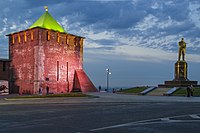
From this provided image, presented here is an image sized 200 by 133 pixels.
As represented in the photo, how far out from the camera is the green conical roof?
42.7 m

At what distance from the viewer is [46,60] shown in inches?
1629

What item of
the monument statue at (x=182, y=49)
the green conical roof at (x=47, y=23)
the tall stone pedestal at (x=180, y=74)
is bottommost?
the tall stone pedestal at (x=180, y=74)

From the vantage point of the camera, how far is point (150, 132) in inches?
328

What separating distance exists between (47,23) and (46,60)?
21.4 ft

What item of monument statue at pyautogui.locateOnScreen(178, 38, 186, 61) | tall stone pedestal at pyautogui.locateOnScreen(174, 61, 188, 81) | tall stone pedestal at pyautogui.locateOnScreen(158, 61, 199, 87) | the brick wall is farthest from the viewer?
monument statue at pyautogui.locateOnScreen(178, 38, 186, 61)

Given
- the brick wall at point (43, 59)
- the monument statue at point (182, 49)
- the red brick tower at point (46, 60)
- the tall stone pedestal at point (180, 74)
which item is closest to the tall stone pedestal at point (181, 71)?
the tall stone pedestal at point (180, 74)

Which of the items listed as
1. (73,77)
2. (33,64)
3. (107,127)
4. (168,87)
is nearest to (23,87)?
(33,64)

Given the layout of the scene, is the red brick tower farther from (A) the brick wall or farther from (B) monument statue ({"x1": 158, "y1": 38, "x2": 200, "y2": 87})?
(B) monument statue ({"x1": 158, "y1": 38, "x2": 200, "y2": 87})

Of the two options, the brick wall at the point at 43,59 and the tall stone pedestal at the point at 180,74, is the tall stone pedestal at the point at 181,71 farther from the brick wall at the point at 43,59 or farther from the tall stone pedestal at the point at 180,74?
the brick wall at the point at 43,59

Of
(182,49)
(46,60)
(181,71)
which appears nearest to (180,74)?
(181,71)

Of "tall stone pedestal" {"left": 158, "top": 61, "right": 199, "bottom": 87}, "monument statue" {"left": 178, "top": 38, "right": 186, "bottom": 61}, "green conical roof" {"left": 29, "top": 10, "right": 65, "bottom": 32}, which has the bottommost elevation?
"tall stone pedestal" {"left": 158, "top": 61, "right": 199, "bottom": 87}

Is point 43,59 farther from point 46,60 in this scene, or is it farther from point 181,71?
point 181,71

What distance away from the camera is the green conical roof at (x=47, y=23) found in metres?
42.7

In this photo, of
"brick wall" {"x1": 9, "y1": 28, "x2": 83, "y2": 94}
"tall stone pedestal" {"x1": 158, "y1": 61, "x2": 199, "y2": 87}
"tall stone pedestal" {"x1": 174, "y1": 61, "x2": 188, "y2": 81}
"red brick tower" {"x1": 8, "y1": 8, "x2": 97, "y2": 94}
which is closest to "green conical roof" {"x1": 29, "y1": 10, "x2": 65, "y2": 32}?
"red brick tower" {"x1": 8, "y1": 8, "x2": 97, "y2": 94}
